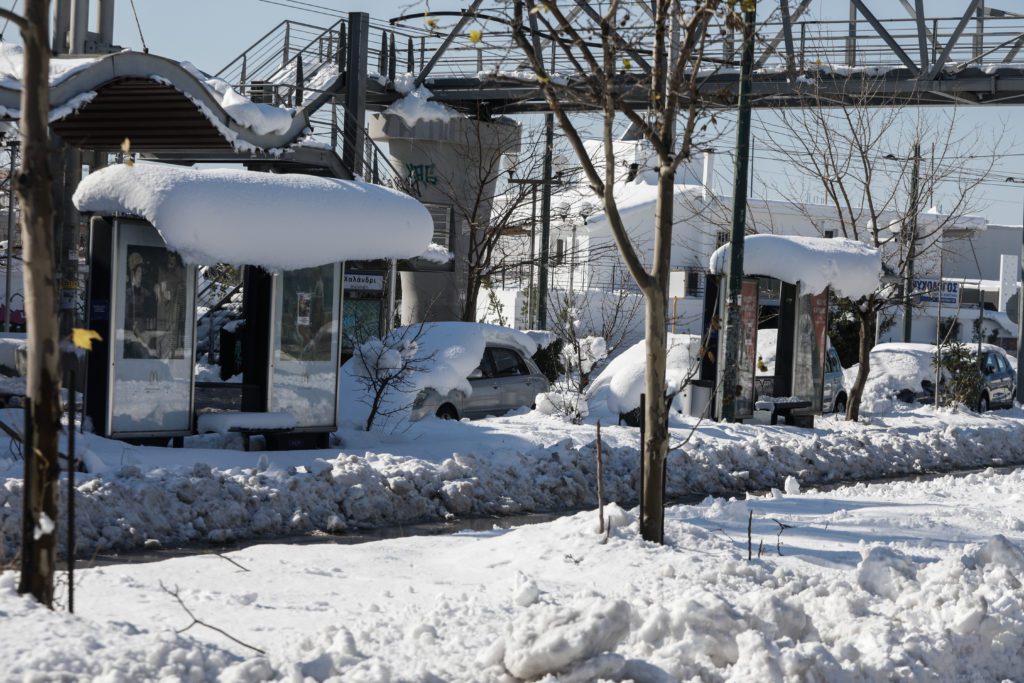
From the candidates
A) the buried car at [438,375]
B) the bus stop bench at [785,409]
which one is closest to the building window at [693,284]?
the bus stop bench at [785,409]

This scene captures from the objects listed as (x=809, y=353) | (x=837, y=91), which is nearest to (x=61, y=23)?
(x=809, y=353)

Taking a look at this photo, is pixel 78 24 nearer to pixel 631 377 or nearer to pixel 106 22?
pixel 106 22

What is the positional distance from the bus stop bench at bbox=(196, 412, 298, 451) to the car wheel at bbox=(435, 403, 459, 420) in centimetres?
352

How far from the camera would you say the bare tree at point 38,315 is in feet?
19.0

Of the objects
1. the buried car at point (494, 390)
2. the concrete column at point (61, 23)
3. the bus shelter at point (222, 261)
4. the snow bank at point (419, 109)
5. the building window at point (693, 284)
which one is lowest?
the buried car at point (494, 390)

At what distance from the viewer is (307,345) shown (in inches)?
581

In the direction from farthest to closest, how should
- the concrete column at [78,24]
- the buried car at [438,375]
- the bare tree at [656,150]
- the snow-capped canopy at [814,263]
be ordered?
the snow-capped canopy at [814,263] → the concrete column at [78,24] → the buried car at [438,375] → the bare tree at [656,150]

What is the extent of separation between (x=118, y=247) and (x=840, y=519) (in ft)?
23.7

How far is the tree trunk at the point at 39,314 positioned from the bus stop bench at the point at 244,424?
8.04 m

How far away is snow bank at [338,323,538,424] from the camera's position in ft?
53.3

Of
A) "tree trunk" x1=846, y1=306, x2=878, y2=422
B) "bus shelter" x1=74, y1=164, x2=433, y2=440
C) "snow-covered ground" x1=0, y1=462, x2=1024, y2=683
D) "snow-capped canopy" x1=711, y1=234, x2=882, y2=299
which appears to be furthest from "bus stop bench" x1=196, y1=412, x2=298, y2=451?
"tree trunk" x1=846, y1=306, x2=878, y2=422

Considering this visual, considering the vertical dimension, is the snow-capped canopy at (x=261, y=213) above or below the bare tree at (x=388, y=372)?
above

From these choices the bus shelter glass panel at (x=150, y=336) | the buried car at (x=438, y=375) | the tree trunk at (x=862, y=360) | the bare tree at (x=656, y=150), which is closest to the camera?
the bare tree at (x=656, y=150)

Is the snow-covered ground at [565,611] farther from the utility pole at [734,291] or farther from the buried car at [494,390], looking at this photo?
the utility pole at [734,291]
